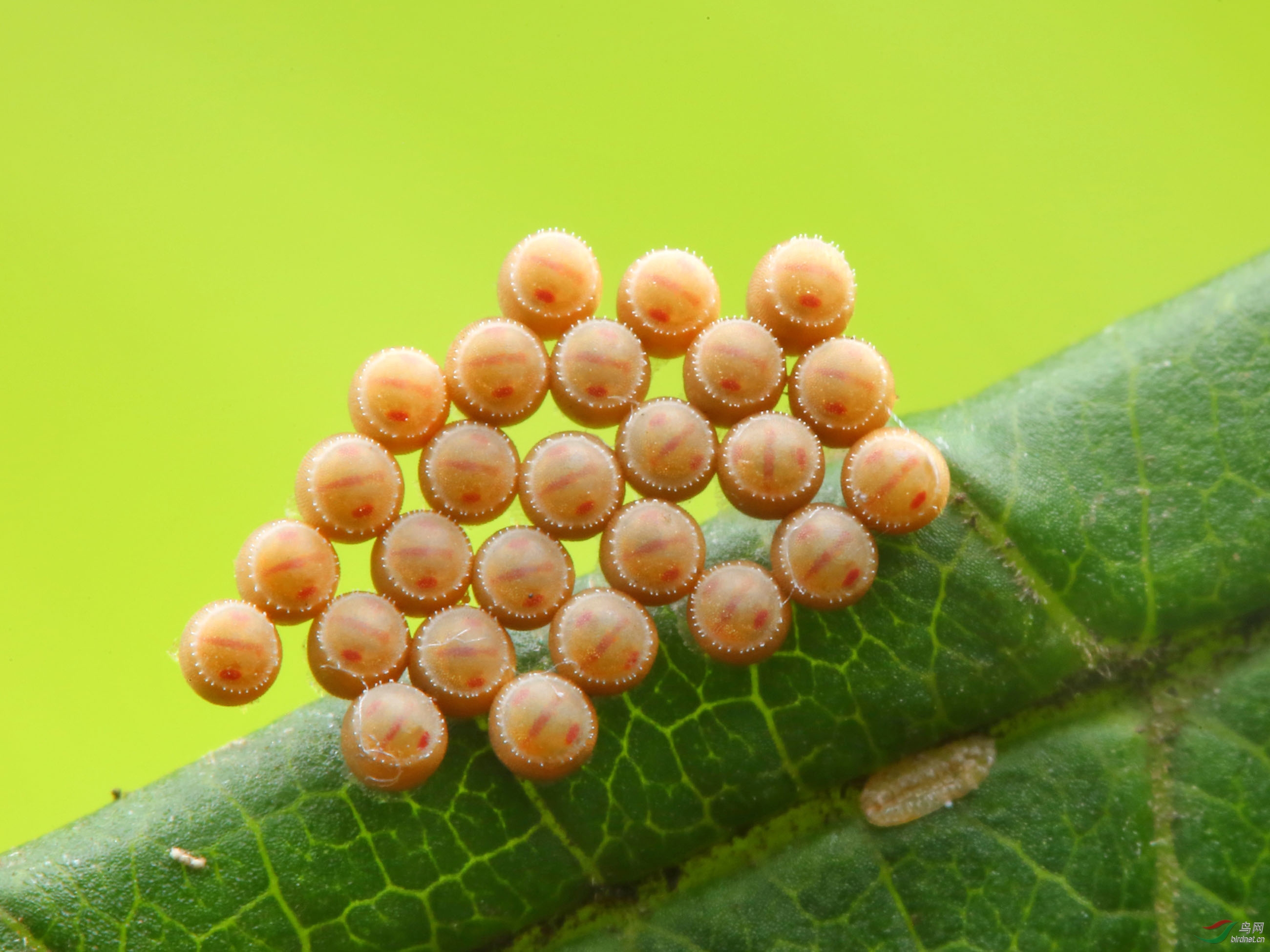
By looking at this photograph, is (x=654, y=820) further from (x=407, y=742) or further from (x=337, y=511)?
(x=337, y=511)

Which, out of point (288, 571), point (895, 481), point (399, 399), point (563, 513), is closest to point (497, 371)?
point (399, 399)

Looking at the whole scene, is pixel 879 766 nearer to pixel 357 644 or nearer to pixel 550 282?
pixel 357 644

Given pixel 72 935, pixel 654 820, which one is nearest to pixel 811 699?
pixel 654 820

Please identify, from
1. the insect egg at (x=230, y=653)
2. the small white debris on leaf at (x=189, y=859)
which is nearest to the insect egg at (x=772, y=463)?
the insect egg at (x=230, y=653)

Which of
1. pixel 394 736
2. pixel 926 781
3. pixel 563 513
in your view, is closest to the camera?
pixel 394 736

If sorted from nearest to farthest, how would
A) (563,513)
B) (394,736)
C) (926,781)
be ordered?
1. (394,736)
2. (563,513)
3. (926,781)

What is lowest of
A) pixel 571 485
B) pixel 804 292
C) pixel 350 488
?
pixel 571 485

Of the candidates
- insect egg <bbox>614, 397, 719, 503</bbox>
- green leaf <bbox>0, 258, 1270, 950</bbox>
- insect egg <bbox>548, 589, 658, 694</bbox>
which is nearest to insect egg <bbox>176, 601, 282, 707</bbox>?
green leaf <bbox>0, 258, 1270, 950</bbox>
